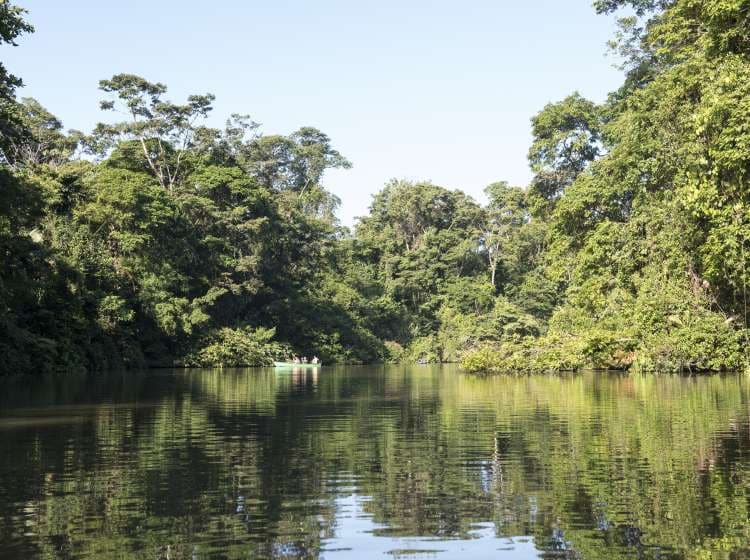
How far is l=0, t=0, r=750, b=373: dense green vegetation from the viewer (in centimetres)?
3319

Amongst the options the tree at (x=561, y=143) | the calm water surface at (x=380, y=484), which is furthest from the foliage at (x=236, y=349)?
the calm water surface at (x=380, y=484)

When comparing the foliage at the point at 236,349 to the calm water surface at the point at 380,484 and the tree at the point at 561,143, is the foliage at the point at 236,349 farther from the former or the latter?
the calm water surface at the point at 380,484

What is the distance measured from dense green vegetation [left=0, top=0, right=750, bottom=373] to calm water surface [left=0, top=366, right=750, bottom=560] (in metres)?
12.7

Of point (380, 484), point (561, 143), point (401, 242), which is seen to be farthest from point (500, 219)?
point (380, 484)

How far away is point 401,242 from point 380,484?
8702 cm

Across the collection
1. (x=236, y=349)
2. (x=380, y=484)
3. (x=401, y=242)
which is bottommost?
(x=380, y=484)

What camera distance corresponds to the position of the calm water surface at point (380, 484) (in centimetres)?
753

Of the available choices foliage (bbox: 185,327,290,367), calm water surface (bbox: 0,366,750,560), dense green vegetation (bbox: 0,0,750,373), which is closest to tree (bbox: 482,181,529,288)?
dense green vegetation (bbox: 0,0,750,373)

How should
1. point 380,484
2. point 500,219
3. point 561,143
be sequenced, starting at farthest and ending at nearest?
point 500,219, point 561,143, point 380,484

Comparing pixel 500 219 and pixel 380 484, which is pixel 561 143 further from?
pixel 380 484

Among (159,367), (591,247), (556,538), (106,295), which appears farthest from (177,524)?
(159,367)

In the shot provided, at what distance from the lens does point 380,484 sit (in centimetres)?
1042

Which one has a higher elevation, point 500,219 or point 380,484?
point 500,219

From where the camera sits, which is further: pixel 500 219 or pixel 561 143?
pixel 500 219
